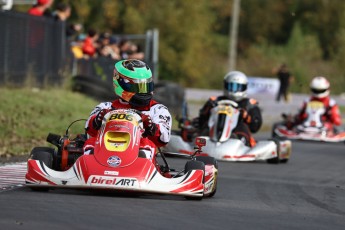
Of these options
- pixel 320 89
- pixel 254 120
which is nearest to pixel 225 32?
pixel 320 89

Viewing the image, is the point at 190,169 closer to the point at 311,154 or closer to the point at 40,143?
the point at 40,143

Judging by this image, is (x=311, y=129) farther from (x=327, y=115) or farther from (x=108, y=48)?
(x=108, y=48)

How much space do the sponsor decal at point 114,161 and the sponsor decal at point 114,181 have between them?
162 millimetres

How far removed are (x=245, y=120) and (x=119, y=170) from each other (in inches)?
276

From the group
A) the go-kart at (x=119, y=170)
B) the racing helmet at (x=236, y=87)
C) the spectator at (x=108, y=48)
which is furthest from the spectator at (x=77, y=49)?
the go-kart at (x=119, y=170)

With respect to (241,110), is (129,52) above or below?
below

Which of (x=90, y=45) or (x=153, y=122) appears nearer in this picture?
(x=153, y=122)

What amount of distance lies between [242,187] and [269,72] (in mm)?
49596

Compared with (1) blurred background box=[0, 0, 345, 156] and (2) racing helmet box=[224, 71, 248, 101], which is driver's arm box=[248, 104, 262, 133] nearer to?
(2) racing helmet box=[224, 71, 248, 101]

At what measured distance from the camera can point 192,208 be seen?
9523 millimetres

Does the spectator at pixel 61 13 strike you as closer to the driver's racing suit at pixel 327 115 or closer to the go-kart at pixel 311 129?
the go-kart at pixel 311 129

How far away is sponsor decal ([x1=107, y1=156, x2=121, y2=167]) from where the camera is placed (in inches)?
392

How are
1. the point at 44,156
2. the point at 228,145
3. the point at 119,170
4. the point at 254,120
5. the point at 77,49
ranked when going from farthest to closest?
the point at 77,49 → the point at 254,120 → the point at 228,145 → the point at 44,156 → the point at 119,170

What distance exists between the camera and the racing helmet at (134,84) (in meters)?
10.8
